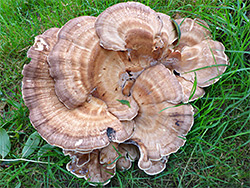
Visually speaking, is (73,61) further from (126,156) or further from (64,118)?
(126,156)

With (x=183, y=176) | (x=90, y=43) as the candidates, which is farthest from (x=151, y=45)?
(x=183, y=176)

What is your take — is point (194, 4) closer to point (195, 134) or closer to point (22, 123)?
point (195, 134)

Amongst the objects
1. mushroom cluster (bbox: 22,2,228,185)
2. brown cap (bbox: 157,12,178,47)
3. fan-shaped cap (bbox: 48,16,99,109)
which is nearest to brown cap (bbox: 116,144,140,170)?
mushroom cluster (bbox: 22,2,228,185)

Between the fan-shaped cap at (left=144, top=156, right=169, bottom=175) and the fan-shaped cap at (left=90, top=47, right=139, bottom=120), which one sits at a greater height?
the fan-shaped cap at (left=90, top=47, right=139, bottom=120)

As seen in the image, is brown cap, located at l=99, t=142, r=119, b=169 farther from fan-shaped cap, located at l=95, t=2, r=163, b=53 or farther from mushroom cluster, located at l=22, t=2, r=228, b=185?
fan-shaped cap, located at l=95, t=2, r=163, b=53

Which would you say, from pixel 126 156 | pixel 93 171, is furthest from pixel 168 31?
pixel 93 171

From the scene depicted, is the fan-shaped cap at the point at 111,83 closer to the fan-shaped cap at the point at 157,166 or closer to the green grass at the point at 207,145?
the fan-shaped cap at the point at 157,166
